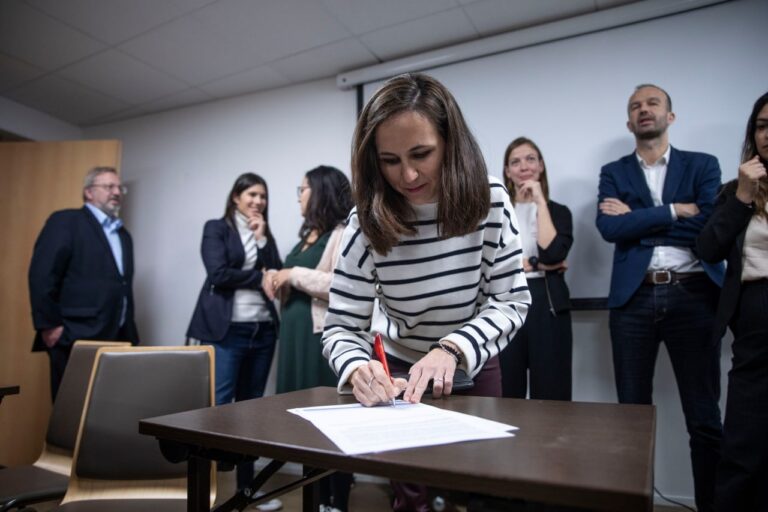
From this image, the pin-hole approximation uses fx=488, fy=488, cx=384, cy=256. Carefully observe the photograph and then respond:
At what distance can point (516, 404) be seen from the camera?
83 centimetres

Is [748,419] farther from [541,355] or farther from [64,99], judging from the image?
[64,99]

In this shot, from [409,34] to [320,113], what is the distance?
82 centimetres

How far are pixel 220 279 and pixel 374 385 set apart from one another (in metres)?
1.74

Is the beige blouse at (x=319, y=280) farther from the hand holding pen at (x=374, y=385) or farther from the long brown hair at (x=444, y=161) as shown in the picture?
the hand holding pen at (x=374, y=385)

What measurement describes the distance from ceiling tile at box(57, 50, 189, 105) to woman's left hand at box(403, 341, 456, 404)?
10.1 feet

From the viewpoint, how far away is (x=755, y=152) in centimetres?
171

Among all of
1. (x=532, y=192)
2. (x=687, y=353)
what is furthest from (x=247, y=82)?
(x=687, y=353)

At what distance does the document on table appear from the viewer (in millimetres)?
588

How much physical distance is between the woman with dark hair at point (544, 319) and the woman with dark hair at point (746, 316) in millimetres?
533

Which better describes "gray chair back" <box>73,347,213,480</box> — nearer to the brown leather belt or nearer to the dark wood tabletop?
the dark wood tabletop

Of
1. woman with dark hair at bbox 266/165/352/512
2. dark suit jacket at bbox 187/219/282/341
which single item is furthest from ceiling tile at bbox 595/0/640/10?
dark suit jacket at bbox 187/219/282/341

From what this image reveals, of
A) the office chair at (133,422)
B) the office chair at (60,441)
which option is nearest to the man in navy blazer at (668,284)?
the office chair at (133,422)

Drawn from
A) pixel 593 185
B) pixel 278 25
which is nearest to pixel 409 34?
pixel 278 25

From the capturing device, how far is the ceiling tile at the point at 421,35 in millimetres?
2641
